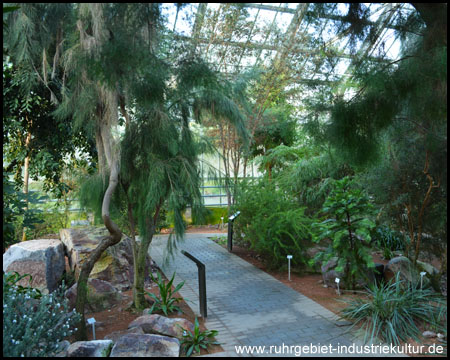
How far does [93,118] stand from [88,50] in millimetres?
1274

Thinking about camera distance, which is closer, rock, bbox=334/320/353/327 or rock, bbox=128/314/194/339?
rock, bbox=128/314/194/339

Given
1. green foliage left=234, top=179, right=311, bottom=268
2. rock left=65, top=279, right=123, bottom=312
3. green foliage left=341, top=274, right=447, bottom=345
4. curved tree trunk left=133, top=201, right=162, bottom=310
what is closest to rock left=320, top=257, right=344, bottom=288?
green foliage left=234, top=179, right=311, bottom=268

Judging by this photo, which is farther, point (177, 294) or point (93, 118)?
point (177, 294)

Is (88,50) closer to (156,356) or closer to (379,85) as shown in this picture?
(379,85)

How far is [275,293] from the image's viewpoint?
573 centimetres

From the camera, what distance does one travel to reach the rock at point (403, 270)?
5.17 metres

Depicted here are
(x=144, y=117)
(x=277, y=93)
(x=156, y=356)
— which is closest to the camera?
(x=156, y=356)

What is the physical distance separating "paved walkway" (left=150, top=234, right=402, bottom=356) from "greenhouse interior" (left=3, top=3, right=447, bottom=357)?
1.3 inches

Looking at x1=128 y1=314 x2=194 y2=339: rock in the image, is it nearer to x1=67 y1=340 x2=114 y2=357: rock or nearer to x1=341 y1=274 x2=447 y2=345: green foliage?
x1=67 y1=340 x2=114 y2=357: rock

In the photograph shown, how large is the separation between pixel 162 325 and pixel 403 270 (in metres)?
3.67

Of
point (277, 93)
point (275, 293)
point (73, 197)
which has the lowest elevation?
point (275, 293)

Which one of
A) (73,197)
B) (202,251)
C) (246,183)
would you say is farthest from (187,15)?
(202,251)

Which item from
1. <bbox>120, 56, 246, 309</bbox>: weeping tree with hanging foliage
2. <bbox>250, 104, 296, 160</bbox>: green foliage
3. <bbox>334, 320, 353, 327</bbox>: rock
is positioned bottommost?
<bbox>334, 320, 353, 327</bbox>: rock

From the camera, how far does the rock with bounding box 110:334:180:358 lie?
11.1 ft
